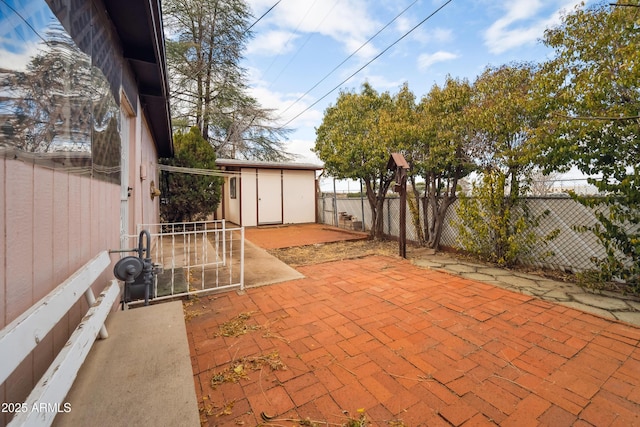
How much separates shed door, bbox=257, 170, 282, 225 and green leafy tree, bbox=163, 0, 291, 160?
161 inches

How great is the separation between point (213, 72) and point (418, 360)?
50.8 feet

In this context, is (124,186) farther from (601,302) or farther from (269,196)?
(269,196)

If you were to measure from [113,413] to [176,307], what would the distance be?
1.14 m

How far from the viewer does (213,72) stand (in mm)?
13789

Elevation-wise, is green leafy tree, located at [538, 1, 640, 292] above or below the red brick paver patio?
above

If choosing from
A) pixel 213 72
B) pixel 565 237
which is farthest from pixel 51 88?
pixel 213 72

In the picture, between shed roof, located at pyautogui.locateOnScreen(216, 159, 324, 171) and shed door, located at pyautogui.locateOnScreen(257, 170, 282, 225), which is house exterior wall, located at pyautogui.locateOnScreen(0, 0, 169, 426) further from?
shed door, located at pyautogui.locateOnScreen(257, 170, 282, 225)

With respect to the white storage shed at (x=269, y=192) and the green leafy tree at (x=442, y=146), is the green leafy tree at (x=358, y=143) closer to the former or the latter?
the green leafy tree at (x=442, y=146)

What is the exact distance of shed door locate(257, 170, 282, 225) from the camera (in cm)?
1170

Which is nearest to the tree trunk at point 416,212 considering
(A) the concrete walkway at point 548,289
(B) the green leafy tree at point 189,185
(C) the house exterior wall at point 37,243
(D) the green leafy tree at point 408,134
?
(D) the green leafy tree at point 408,134

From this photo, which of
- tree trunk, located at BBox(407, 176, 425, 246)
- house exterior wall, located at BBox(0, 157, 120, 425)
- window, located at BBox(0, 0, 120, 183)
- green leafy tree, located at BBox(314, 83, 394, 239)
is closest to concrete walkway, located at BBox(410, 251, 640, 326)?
tree trunk, located at BBox(407, 176, 425, 246)

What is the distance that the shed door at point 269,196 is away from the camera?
11.7 meters

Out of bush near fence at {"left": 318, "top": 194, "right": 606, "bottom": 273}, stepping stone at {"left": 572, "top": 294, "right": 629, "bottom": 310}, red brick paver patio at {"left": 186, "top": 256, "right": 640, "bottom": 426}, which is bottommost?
red brick paver patio at {"left": 186, "top": 256, "right": 640, "bottom": 426}

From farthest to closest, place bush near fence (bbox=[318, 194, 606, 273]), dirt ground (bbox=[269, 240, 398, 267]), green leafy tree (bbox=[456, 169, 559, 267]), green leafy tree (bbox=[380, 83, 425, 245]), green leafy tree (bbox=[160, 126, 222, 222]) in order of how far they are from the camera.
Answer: green leafy tree (bbox=[160, 126, 222, 222])
green leafy tree (bbox=[380, 83, 425, 245])
dirt ground (bbox=[269, 240, 398, 267])
green leafy tree (bbox=[456, 169, 559, 267])
bush near fence (bbox=[318, 194, 606, 273])
